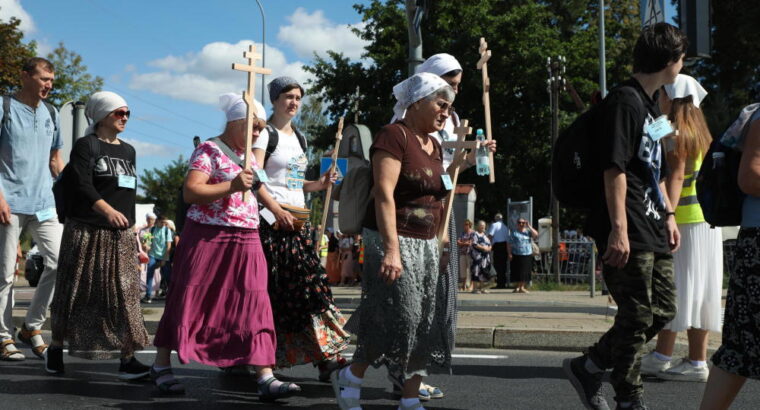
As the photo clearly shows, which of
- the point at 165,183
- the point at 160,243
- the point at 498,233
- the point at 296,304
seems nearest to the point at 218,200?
the point at 296,304

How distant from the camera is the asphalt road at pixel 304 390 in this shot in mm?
5051

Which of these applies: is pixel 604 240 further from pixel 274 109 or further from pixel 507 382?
pixel 274 109

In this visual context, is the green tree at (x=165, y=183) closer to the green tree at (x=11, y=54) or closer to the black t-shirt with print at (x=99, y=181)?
the green tree at (x=11, y=54)

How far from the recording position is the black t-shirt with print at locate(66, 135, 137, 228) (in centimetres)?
582

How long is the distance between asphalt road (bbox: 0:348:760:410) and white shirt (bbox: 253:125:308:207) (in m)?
1.21

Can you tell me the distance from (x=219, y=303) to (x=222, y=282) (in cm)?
12

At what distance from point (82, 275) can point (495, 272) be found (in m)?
15.2

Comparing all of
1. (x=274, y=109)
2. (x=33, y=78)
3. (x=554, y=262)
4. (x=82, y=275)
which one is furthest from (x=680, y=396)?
(x=554, y=262)

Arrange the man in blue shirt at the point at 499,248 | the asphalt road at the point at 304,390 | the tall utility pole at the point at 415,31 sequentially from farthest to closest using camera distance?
the man in blue shirt at the point at 499,248
the tall utility pole at the point at 415,31
the asphalt road at the point at 304,390

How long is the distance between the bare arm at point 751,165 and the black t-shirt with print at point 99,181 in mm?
3922

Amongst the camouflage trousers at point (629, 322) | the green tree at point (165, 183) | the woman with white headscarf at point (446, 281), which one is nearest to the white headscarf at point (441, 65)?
the woman with white headscarf at point (446, 281)

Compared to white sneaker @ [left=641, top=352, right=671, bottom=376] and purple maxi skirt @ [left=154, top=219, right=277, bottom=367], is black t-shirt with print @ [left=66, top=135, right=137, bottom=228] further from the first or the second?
white sneaker @ [left=641, top=352, right=671, bottom=376]

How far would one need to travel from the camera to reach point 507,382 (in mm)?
5809

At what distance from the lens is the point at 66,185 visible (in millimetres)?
5934
